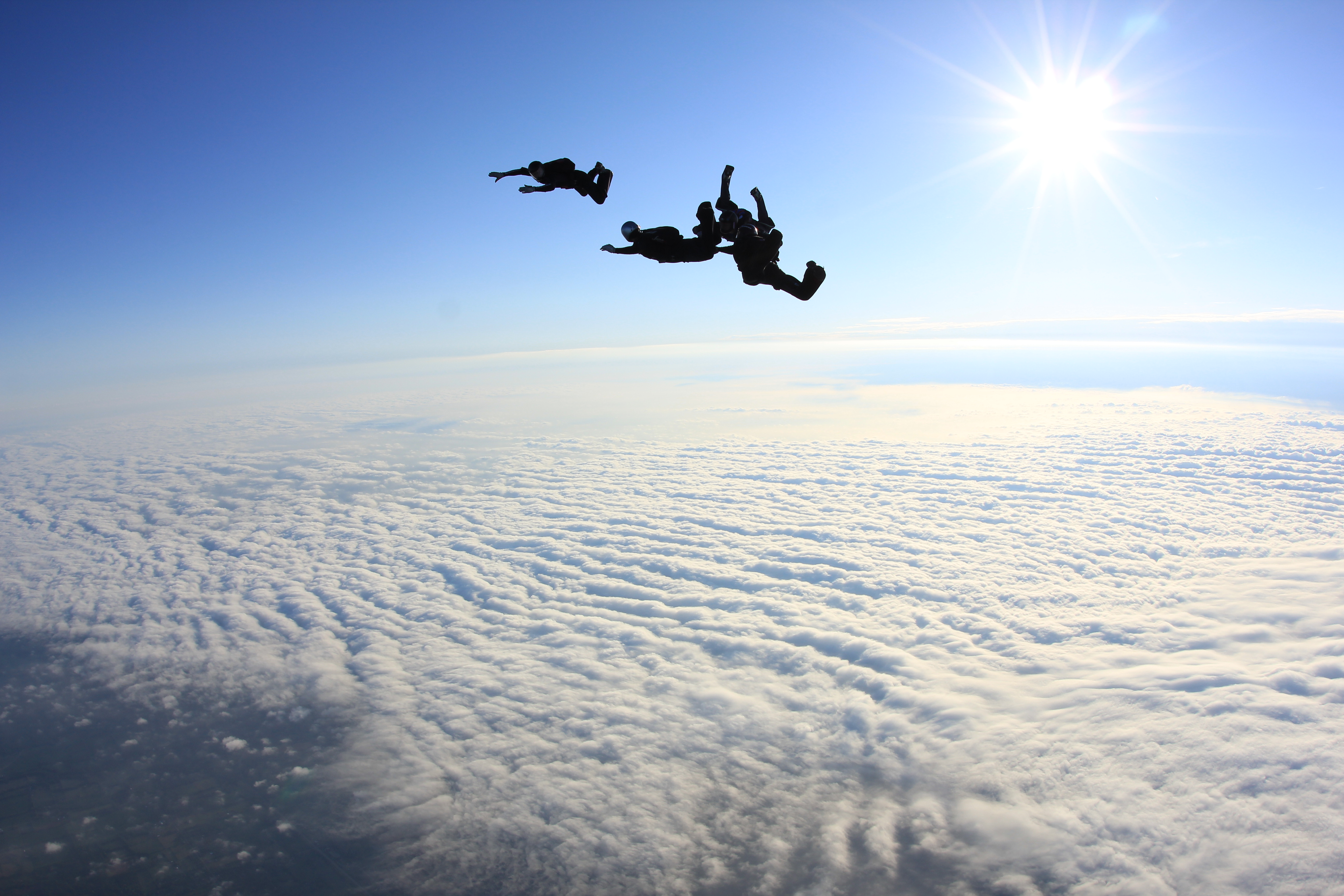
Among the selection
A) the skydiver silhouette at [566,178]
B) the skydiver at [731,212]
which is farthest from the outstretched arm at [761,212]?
the skydiver silhouette at [566,178]

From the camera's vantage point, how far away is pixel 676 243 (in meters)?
5.79

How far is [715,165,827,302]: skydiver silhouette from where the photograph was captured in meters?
5.66

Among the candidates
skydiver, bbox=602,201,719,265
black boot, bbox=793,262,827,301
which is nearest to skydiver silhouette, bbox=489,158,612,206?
skydiver, bbox=602,201,719,265

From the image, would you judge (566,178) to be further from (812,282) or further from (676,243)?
(812,282)

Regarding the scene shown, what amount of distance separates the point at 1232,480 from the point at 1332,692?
65.5m

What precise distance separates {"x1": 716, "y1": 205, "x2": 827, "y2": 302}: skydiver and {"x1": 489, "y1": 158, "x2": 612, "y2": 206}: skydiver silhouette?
4.95 ft

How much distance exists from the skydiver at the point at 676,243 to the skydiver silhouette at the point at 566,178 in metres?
0.58

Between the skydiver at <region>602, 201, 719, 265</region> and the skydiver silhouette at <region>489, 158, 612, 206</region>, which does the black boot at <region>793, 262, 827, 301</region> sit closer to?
the skydiver at <region>602, 201, 719, 265</region>

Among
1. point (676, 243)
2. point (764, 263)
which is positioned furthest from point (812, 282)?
point (676, 243)

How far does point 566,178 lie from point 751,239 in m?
2.05

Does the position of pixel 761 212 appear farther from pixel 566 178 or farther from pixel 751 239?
pixel 566 178

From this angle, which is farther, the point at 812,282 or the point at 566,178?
the point at 812,282

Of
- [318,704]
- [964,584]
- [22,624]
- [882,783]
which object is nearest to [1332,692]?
[964,584]

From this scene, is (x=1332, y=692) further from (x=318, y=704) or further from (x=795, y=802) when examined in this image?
(x=318, y=704)
